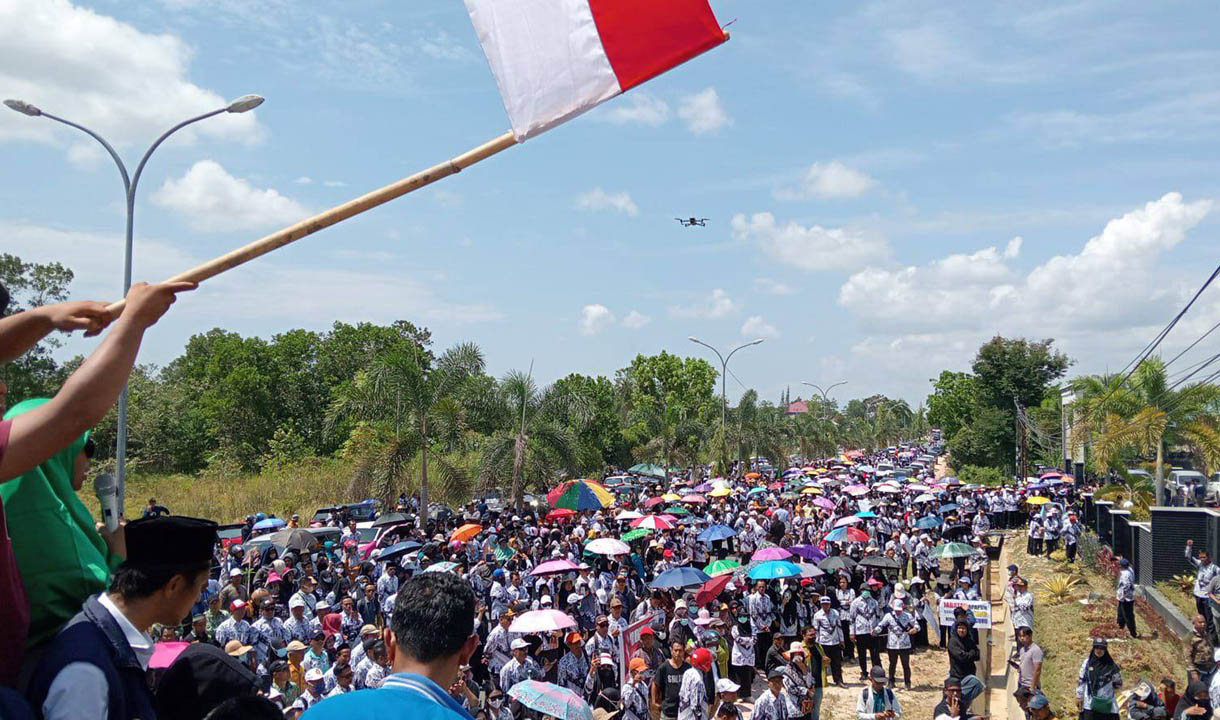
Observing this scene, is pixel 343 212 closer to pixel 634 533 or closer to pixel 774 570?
pixel 774 570

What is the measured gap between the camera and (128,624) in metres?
2.26

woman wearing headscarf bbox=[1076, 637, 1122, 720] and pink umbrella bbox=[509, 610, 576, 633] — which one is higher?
pink umbrella bbox=[509, 610, 576, 633]

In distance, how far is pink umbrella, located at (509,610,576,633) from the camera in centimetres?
1038

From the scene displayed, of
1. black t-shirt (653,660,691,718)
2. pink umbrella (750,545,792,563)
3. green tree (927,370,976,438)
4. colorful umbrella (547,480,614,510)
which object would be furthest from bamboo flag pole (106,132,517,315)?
green tree (927,370,976,438)

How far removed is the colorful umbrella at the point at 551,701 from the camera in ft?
25.0

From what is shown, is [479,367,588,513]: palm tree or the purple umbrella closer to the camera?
the purple umbrella

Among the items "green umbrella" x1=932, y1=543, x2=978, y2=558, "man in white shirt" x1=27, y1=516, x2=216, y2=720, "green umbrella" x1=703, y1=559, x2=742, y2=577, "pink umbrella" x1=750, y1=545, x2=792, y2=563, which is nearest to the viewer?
"man in white shirt" x1=27, y1=516, x2=216, y2=720

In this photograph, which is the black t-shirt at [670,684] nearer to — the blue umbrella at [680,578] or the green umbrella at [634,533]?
the blue umbrella at [680,578]

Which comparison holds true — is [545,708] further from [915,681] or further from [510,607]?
[915,681]

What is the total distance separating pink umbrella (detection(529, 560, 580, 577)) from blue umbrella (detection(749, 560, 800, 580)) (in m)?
2.71

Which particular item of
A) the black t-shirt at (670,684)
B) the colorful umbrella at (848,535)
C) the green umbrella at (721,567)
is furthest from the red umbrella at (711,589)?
the colorful umbrella at (848,535)

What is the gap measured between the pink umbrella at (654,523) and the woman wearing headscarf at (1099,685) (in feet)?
35.9

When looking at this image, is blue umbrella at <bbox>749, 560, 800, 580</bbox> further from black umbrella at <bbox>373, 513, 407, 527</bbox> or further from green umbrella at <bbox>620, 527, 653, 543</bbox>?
black umbrella at <bbox>373, 513, 407, 527</bbox>

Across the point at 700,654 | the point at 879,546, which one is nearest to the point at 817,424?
the point at 879,546
